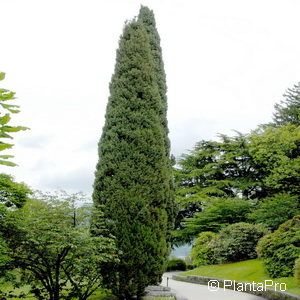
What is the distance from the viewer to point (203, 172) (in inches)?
1142

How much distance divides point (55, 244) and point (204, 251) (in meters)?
12.4

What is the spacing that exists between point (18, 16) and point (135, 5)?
23.4 feet

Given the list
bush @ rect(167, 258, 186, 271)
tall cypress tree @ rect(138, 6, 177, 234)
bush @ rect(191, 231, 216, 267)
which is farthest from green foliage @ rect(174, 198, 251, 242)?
tall cypress tree @ rect(138, 6, 177, 234)

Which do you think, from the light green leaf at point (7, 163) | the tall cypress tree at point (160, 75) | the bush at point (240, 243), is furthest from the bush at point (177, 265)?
the light green leaf at point (7, 163)

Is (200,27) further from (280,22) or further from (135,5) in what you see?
(135,5)

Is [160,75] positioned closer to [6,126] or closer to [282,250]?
[282,250]

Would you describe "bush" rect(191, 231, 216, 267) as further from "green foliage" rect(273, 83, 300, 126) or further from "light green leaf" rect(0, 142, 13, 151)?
"light green leaf" rect(0, 142, 13, 151)

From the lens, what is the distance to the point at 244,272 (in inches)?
555

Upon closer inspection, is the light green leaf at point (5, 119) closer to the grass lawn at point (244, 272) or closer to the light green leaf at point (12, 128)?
the light green leaf at point (12, 128)

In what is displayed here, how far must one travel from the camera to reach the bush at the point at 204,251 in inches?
725

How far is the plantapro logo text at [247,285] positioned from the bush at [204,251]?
4.46 metres

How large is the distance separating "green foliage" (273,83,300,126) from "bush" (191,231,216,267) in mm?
13302

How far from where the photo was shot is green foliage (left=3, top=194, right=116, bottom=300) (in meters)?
7.71

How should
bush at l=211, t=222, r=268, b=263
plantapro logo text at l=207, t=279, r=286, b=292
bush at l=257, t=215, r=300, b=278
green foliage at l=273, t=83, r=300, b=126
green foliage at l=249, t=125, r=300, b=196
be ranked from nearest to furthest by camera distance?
1. plantapro logo text at l=207, t=279, r=286, b=292
2. bush at l=257, t=215, r=300, b=278
3. green foliage at l=249, t=125, r=300, b=196
4. bush at l=211, t=222, r=268, b=263
5. green foliage at l=273, t=83, r=300, b=126
